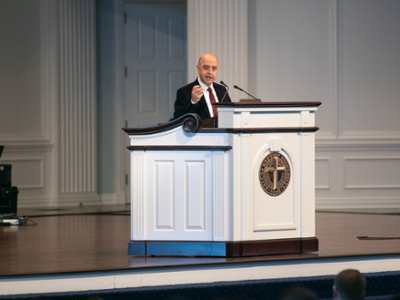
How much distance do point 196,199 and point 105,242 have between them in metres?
1.17

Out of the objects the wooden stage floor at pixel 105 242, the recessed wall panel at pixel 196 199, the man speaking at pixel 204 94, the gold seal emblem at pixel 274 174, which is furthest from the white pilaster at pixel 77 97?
the gold seal emblem at pixel 274 174

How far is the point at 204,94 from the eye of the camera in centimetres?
369

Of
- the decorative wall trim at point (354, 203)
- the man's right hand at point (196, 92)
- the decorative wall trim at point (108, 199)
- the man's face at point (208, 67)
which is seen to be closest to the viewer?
the man's right hand at point (196, 92)

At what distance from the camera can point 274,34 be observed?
646 cm

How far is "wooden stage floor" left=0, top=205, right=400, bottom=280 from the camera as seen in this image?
294cm

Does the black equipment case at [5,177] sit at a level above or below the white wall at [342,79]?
below

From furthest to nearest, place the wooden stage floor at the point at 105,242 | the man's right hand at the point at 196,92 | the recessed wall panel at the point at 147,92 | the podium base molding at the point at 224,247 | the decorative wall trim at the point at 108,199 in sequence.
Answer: the recessed wall panel at the point at 147,92 < the decorative wall trim at the point at 108,199 < the man's right hand at the point at 196,92 < the podium base molding at the point at 224,247 < the wooden stage floor at the point at 105,242

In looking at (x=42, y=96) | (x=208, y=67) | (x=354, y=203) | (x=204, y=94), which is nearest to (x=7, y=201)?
(x=42, y=96)

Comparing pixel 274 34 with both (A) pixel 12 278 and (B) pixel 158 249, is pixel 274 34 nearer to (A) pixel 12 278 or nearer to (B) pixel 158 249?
(B) pixel 158 249

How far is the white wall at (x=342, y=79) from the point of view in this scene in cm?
645

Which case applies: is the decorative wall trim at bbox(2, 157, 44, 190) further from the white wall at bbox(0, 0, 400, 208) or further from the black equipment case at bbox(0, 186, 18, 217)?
the white wall at bbox(0, 0, 400, 208)

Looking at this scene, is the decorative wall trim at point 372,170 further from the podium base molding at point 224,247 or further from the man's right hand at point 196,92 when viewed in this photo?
the man's right hand at point 196,92

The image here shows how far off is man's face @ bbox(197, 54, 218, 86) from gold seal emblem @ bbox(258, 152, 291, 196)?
2.63ft

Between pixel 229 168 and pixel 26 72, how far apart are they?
4.94m
